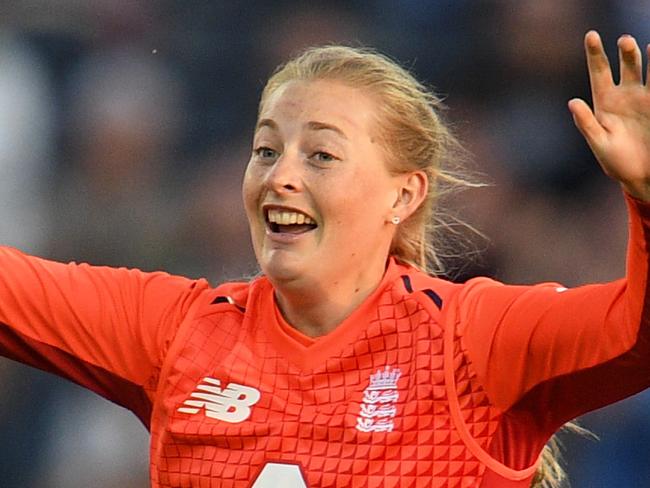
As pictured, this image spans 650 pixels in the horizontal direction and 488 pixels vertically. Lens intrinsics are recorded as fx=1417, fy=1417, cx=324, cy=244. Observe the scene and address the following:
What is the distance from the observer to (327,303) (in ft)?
8.70

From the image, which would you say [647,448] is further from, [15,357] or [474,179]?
[15,357]

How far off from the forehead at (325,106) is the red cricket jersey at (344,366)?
29 cm

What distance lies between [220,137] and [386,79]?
2470 mm

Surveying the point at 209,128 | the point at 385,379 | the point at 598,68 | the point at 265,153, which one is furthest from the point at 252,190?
the point at 209,128

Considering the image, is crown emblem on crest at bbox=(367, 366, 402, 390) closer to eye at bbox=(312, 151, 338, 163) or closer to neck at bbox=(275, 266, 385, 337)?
neck at bbox=(275, 266, 385, 337)

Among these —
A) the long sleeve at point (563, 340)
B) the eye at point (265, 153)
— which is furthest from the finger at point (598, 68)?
the eye at point (265, 153)

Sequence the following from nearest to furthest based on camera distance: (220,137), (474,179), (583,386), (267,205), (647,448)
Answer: (583,386), (267,205), (647,448), (474,179), (220,137)

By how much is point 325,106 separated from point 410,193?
26cm

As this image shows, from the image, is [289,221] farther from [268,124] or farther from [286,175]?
[268,124]

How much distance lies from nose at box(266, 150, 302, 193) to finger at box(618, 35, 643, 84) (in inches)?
27.9

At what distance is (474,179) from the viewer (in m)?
4.81

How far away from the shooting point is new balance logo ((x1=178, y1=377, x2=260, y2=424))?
8.29ft

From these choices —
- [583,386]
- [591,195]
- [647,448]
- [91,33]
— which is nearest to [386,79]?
[583,386]

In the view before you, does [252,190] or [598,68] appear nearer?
[598,68]
